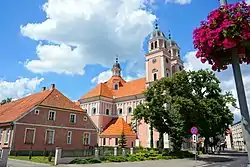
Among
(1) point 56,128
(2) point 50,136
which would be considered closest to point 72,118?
(1) point 56,128

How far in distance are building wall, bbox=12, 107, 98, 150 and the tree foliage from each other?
27.8 feet

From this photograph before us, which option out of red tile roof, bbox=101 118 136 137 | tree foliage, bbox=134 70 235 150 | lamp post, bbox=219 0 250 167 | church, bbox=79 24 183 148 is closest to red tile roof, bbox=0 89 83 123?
tree foliage, bbox=134 70 235 150

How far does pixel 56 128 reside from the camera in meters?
31.3

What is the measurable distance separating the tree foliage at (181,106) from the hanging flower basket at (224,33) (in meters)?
23.2

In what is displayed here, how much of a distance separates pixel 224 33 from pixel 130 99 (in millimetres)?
51906

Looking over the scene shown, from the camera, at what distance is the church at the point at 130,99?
49300 mm

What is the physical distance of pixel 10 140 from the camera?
26.8 meters

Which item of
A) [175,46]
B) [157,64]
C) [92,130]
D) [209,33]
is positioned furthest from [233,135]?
[209,33]

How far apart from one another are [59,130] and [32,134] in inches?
151

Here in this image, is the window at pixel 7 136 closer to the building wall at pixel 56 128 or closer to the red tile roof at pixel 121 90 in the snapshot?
the building wall at pixel 56 128

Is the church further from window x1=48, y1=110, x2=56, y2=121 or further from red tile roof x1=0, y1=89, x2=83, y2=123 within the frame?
window x1=48, y1=110, x2=56, y2=121

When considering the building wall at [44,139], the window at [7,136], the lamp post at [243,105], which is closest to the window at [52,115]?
the building wall at [44,139]

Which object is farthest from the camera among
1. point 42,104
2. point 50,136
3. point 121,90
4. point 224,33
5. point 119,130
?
point 121,90

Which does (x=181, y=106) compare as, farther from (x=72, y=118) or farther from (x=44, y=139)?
(x=44, y=139)
